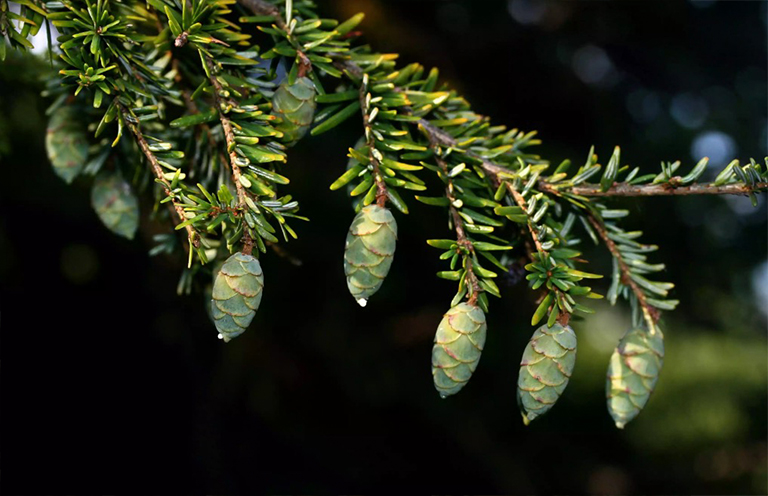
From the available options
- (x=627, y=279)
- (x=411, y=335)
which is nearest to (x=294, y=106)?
(x=627, y=279)

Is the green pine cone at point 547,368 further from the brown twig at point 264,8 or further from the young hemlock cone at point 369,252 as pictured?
the brown twig at point 264,8

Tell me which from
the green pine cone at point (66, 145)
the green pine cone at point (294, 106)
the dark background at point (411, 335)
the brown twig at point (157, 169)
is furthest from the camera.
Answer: the dark background at point (411, 335)

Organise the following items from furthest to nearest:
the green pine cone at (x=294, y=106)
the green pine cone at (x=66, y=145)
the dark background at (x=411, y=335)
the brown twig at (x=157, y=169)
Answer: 1. the dark background at (x=411, y=335)
2. the green pine cone at (x=66, y=145)
3. the green pine cone at (x=294, y=106)
4. the brown twig at (x=157, y=169)

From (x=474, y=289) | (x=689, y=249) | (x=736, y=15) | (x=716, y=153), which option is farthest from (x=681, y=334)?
(x=474, y=289)

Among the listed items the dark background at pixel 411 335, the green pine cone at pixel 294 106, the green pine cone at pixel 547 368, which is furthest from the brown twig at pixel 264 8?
the dark background at pixel 411 335

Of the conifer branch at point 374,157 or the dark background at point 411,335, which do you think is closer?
the conifer branch at point 374,157

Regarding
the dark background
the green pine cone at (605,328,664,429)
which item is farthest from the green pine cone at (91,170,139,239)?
the dark background
